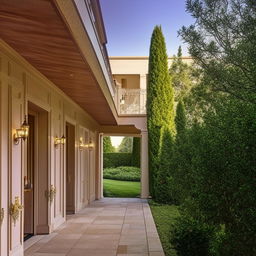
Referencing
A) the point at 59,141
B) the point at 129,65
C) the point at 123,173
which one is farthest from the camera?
the point at 123,173

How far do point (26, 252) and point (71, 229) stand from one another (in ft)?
7.46

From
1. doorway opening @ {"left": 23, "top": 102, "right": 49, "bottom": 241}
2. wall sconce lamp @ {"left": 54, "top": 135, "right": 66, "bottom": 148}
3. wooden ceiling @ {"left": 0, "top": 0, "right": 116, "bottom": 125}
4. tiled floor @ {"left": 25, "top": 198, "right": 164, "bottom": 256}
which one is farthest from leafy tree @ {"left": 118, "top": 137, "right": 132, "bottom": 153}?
doorway opening @ {"left": 23, "top": 102, "right": 49, "bottom": 241}

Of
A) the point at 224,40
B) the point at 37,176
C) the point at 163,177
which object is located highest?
the point at 224,40

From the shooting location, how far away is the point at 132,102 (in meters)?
17.0

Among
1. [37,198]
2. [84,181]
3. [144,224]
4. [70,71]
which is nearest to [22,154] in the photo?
[70,71]

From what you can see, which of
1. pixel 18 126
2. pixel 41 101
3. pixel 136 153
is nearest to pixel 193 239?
pixel 18 126

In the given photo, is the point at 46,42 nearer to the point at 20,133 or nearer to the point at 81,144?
the point at 20,133

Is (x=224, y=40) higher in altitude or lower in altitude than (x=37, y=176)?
higher

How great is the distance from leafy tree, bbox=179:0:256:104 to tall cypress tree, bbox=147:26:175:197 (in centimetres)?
682

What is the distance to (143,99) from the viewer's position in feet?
55.7

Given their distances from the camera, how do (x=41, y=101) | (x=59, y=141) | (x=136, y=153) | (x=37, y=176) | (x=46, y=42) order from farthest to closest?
(x=136, y=153)
(x=59, y=141)
(x=37, y=176)
(x=41, y=101)
(x=46, y=42)

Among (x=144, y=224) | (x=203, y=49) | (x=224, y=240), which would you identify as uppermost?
(x=203, y=49)

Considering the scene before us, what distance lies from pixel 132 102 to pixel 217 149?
499 inches

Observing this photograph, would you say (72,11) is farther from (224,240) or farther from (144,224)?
(144,224)
